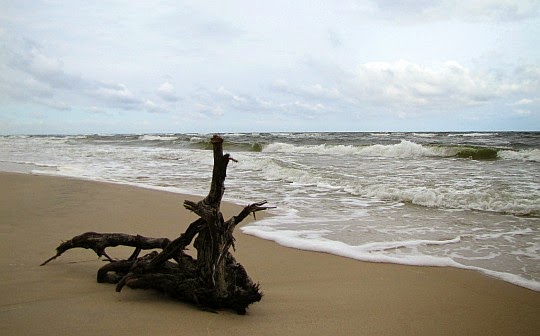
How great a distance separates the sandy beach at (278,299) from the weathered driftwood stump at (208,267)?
10 cm

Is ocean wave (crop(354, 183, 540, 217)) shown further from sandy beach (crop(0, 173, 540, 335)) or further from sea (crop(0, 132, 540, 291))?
sandy beach (crop(0, 173, 540, 335))

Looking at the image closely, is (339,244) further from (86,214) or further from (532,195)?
(532,195)

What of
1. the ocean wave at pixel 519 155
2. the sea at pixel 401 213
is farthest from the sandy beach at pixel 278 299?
the ocean wave at pixel 519 155

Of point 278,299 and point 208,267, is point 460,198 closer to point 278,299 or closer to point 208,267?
point 278,299

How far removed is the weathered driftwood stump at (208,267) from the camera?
8.91 feet

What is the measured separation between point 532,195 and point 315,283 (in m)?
6.66

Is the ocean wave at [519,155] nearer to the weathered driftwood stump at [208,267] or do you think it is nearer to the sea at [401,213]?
the sea at [401,213]

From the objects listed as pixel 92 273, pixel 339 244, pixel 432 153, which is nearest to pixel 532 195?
pixel 339 244

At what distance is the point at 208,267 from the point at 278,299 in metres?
0.82

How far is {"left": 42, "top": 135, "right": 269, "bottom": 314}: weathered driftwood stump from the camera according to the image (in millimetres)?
2717

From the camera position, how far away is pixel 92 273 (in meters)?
3.55

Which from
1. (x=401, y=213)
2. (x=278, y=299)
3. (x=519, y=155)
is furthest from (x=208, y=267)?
(x=519, y=155)

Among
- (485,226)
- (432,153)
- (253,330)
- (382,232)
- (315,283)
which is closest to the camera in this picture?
(253,330)

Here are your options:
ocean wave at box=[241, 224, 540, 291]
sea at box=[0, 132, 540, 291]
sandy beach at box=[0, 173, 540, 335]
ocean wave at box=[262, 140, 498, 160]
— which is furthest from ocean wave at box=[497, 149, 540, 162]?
sandy beach at box=[0, 173, 540, 335]
